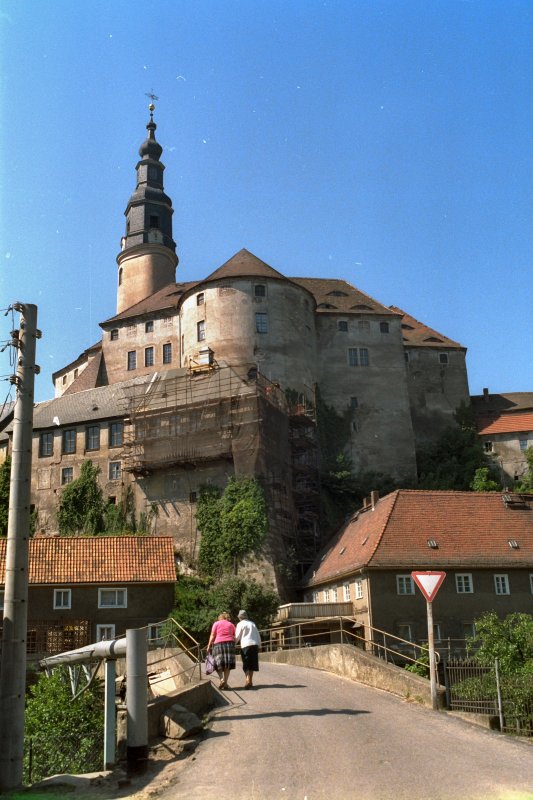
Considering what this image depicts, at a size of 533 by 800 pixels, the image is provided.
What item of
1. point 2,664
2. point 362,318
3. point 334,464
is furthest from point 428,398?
point 2,664

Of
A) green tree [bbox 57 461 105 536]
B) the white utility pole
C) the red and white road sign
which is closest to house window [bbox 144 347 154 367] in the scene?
green tree [bbox 57 461 105 536]

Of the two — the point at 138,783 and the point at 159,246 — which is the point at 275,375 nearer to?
the point at 159,246

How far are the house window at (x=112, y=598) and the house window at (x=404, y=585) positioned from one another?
1177 centimetres

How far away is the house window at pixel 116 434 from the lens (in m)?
56.6

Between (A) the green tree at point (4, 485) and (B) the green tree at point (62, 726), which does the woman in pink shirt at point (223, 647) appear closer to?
(B) the green tree at point (62, 726)

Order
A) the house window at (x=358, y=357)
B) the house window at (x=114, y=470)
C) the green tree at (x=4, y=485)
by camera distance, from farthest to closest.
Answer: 1. the house window at (x=358, y=357)
2. the green tree at (x=4, y=485)
3. the house window at (x=114, y=470)

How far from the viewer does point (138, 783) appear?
1198cm

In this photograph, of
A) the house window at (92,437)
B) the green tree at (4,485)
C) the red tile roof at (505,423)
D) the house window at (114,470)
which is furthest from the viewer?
the red tile roof at (505,423)

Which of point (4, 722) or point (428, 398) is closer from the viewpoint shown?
point (4, 722)

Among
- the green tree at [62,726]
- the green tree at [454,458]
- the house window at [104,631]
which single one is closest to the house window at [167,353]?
the green tree at [454,458]

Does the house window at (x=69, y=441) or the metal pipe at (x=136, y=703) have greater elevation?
the house window at (x=69, y=441)

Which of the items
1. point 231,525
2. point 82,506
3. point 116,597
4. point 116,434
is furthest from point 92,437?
point 116,597

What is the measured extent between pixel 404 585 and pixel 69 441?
26.7m

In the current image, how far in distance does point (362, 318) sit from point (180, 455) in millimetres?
22343
